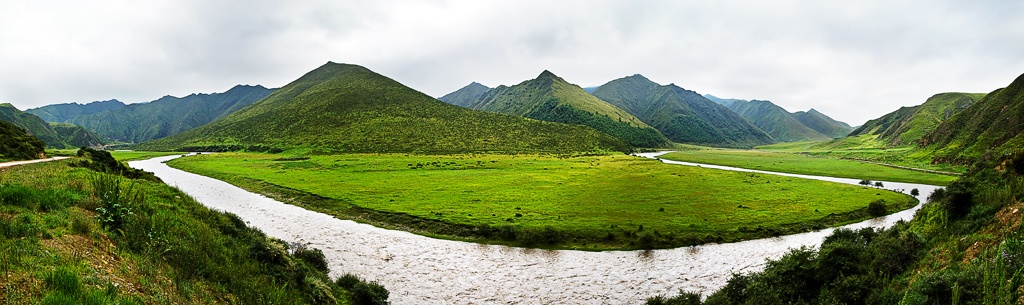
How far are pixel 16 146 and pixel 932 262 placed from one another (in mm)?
66941

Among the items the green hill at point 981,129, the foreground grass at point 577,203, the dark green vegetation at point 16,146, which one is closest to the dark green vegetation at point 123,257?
the foreground grass at point 577,203

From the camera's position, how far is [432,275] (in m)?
24.8

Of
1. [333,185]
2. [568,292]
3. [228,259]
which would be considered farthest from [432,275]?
[333,185]

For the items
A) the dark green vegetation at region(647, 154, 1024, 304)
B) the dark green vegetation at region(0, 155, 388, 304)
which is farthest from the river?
the dark green vegetation at region(0, 155, 388, 304)

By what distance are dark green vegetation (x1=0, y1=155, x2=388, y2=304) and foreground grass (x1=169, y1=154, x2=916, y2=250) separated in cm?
2002

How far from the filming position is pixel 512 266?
27.1 meters

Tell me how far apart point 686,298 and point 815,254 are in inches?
267

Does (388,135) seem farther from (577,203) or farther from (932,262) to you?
(932,262)

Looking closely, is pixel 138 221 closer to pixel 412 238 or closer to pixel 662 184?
pixel 412 238

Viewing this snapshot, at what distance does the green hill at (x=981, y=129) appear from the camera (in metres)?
82.6

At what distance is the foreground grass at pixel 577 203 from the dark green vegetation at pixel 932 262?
13.9 m

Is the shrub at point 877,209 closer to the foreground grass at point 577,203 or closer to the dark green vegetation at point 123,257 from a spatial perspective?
the foreground grass at point 577,203

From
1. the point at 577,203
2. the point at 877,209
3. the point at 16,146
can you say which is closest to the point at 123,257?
the point at 577,203

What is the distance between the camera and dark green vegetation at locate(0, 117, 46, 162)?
34.4 meters
